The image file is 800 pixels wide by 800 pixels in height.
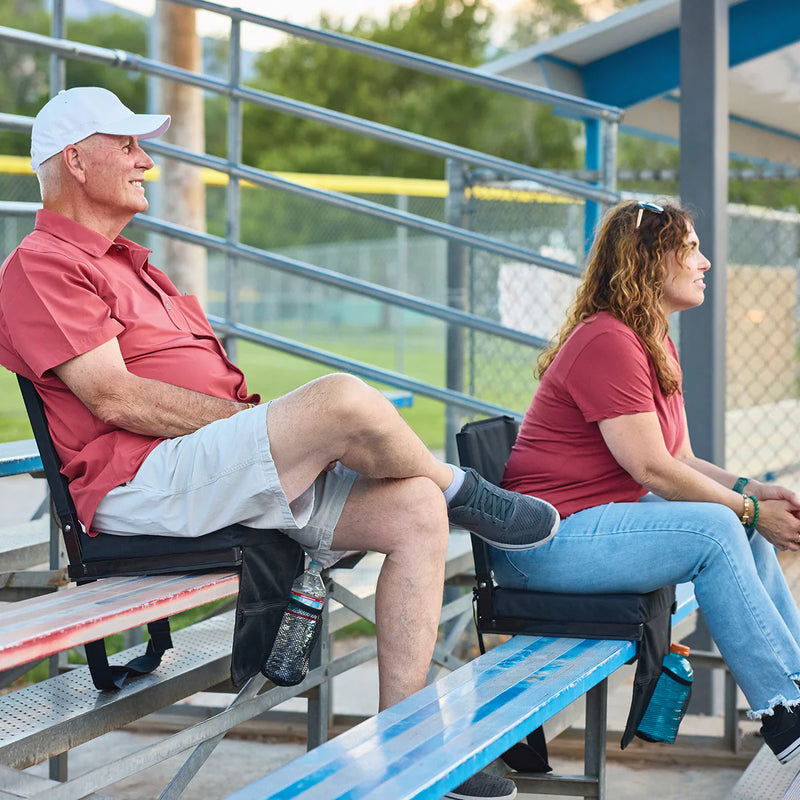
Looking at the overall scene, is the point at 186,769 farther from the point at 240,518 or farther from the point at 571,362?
the point at 571,362

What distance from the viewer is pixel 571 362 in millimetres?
2797

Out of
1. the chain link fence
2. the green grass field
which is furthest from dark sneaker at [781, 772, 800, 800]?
the green grass field

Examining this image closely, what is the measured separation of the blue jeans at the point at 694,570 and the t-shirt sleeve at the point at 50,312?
1079 mm

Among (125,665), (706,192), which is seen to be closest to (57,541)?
(125,665)

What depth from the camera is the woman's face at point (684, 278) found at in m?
2.96

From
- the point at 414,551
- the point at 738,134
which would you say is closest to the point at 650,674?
the point at 414,551

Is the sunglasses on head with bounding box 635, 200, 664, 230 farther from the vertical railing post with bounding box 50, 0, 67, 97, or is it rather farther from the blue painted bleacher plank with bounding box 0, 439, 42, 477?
the vertical railing post with bounding box 50, 0, 67, 97

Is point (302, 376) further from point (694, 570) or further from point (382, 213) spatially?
point (694, 570)

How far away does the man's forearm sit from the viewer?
2.35 metres

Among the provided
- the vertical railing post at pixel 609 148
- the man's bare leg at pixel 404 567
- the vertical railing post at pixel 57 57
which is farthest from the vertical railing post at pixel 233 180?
the man's bare leg at pixel 404 567

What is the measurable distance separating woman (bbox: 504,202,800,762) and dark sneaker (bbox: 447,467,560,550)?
146 millimetres

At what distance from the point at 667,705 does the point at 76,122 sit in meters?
1.87

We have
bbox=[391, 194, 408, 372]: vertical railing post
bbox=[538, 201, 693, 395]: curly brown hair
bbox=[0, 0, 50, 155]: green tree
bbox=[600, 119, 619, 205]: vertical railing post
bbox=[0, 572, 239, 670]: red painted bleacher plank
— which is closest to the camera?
bbox=[0, 572, 239, 670]: red painted bleacher plank

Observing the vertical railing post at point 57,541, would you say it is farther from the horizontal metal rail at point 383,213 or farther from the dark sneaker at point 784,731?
the dark sneaker at point 784,731
